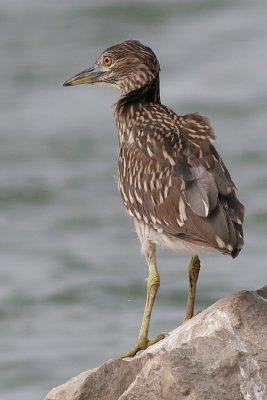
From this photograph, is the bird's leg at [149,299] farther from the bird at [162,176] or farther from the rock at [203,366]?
the rock at [203,366]

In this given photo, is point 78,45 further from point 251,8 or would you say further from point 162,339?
point 162,339

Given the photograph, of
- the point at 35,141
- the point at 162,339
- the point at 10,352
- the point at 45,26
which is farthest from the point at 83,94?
the point at 162,339

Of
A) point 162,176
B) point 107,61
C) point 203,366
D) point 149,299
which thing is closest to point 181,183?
point 162,176

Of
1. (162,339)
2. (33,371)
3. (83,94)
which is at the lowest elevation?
(33,371)

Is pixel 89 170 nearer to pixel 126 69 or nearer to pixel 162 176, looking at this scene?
pixel 126 69

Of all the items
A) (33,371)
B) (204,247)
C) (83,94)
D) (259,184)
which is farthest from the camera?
(83,94)

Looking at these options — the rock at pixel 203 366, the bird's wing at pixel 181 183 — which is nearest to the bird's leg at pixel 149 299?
the bird's wing at pixel 181 183

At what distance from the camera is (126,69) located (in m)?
12.1

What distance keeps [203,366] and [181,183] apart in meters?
2.43

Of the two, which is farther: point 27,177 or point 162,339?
point 27,177

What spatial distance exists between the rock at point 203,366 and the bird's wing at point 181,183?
63cm

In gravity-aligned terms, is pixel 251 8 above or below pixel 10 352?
above

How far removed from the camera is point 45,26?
25266 millimetres

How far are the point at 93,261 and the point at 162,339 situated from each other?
931 cm
